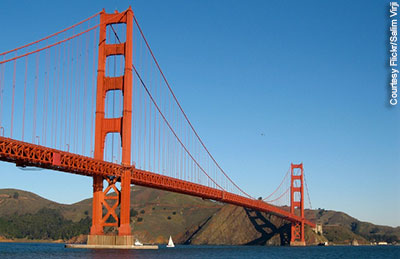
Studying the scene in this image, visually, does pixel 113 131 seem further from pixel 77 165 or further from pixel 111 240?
pixel 111 240

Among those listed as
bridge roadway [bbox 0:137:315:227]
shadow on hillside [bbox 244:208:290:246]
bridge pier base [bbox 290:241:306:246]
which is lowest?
bridge pier base [bbox 290:241:306:246]

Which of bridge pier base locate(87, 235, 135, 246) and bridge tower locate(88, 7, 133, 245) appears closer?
bridge pier base locate(87, 235, 135, 246)

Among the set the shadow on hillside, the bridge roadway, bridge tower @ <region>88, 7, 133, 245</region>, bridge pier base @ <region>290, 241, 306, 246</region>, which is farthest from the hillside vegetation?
bridge tower @ <region>88, 7, 133, 245</region>

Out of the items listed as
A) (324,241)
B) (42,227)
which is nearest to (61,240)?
(42,227)

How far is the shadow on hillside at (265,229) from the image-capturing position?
5094 inches

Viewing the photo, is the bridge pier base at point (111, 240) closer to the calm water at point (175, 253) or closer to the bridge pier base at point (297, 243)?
the calm water at point (175, 253)

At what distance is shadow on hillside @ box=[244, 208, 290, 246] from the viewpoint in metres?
129

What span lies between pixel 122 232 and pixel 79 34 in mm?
19082

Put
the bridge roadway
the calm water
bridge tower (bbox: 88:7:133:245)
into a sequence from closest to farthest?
the bridge roadway < the calm water < bridge tower (bbox: 88:7:133:245)

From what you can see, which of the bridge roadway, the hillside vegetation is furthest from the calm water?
the hillside vegetation

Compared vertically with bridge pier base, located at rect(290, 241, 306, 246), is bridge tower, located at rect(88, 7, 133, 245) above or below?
above

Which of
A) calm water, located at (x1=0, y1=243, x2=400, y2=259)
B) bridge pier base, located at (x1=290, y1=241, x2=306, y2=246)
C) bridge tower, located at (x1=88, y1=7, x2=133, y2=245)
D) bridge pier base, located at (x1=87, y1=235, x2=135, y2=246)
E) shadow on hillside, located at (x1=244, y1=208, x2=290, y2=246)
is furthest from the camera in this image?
shadow on hillside, located at (x1=244, y1=208, x2=290, y2=246)

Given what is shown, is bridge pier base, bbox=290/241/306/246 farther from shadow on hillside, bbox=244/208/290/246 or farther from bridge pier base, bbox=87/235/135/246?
bridge pier base, bbox=87/235/135/246

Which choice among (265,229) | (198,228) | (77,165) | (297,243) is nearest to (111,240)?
(77,165)
